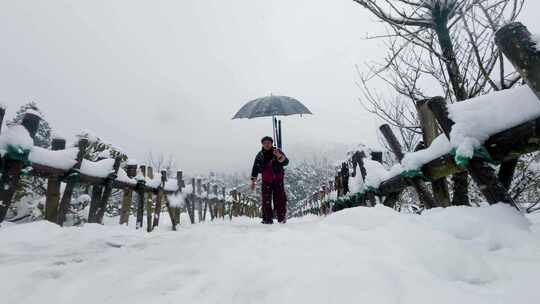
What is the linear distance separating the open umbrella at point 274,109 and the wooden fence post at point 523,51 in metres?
4.88

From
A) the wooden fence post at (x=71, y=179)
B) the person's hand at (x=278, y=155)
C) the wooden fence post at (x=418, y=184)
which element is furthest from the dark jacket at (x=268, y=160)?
the wooden fence post at (x=71, y=179)

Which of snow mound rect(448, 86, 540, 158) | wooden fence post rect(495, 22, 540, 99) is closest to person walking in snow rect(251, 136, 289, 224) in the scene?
snow mound rect(448, 86, 540, 158)

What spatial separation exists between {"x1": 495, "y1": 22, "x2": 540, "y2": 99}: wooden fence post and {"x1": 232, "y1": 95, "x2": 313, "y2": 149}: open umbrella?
4.88 metres

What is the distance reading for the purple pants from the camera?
20.2 feet

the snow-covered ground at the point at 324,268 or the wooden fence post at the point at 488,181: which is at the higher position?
the wooden fence post at the point at 488,181

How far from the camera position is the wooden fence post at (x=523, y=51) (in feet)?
5.42

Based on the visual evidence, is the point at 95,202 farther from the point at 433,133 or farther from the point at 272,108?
the point at 433,133

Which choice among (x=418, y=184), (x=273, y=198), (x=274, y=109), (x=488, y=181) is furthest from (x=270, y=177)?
(x=488, y=181)

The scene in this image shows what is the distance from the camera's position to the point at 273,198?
20.6ft

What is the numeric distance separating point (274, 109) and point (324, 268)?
540 cm

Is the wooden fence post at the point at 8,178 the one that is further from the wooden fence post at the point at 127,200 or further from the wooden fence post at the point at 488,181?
the wooden fence post at the point at 488,181

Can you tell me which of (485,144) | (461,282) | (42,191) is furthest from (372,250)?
(42,191)

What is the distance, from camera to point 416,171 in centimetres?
310

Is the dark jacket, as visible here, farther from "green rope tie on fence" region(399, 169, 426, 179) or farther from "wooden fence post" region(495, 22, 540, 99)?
"wooden fence post" region(495, 22, 540, 99)
